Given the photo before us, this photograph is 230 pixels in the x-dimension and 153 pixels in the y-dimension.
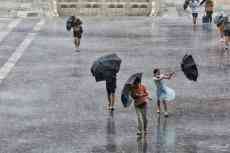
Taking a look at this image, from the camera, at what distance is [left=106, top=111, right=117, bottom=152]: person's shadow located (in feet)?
62.2

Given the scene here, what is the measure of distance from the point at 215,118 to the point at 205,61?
357 inches

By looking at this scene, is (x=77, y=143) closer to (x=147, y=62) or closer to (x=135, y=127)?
(x=135, y=127)

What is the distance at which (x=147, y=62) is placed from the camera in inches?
1196

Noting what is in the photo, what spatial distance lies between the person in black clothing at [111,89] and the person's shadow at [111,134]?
309 mm

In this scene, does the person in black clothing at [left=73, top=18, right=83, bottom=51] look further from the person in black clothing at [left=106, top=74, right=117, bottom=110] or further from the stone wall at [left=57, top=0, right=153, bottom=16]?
the stone wall at [left=57, top=0, right=153, bottom=16]

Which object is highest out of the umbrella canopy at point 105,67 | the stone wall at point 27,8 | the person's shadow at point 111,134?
the umbrella canopy at point 105,67

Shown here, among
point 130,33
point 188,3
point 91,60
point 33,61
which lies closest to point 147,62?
point 91,60

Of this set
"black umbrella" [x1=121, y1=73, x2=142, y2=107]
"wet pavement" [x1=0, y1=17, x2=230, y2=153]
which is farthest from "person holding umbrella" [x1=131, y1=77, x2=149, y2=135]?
"wet pavement" [x1=0, y1=17, x2=230, y2=153]

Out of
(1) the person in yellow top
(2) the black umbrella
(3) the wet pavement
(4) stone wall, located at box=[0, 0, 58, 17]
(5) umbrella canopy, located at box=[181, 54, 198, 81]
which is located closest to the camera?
(2) the black umbrella

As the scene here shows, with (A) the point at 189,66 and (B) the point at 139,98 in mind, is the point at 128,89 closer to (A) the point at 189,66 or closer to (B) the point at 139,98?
(B) the point at 139,98

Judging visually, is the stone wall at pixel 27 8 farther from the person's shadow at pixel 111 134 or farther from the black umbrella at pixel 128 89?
the black umbrella at pixel 128 89

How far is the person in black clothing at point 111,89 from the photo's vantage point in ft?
71.9

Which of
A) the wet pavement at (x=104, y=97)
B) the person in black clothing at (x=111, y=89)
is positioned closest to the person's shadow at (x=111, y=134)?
the wet pavement at (x=104, y=97)

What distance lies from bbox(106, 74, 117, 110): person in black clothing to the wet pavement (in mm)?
300
